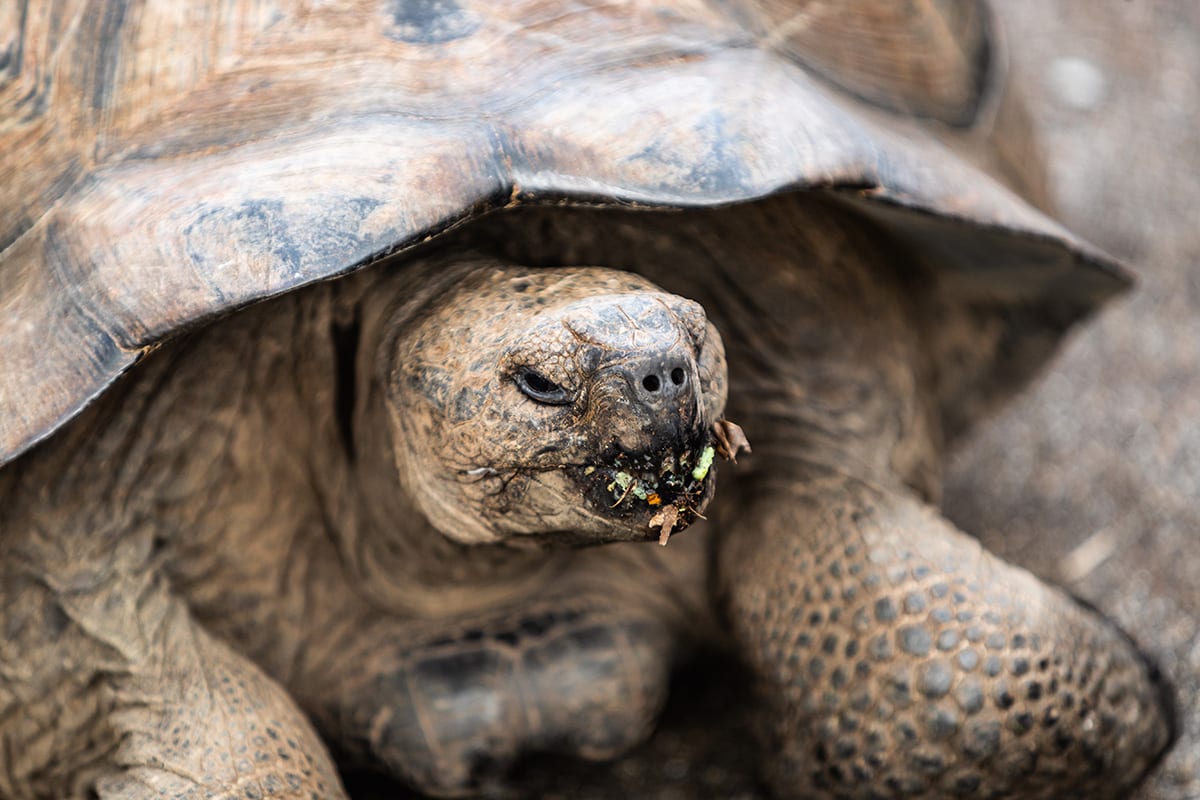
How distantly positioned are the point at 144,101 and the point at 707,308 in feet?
3.01

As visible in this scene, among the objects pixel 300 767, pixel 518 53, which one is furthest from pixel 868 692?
pixel 518 53

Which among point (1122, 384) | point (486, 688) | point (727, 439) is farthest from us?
point (1122, 384)

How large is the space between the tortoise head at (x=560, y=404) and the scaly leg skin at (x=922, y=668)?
1.48 feet

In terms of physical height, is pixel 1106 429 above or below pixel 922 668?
below

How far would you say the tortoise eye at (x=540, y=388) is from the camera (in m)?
1.61

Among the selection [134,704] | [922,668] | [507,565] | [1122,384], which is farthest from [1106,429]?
[134,704]

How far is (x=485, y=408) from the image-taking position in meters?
1.67

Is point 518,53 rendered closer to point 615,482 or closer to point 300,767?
point 615,482

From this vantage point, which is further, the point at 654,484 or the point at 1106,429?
the point at 1106,429

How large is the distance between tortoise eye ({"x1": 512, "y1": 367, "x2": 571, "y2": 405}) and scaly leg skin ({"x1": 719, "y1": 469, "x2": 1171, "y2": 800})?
2.14 feet

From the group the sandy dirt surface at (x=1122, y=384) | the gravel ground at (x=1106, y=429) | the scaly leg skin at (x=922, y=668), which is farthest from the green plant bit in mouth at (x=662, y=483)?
the sandy dirt surface at (x=1122, y=384)

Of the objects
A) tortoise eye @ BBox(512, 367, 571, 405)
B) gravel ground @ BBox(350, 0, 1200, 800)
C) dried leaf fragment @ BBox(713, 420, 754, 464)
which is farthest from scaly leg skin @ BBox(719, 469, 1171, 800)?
tortoise eye @ BBox(512, 367, 571, 405)

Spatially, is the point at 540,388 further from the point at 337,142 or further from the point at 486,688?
the point at 486,688

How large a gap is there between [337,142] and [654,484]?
2.02ft
